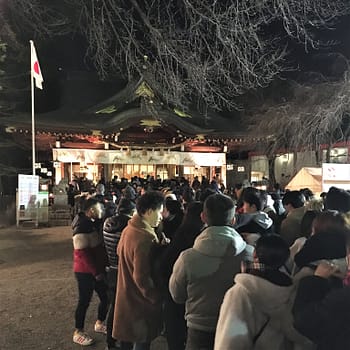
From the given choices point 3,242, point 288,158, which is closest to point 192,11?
point 3,242

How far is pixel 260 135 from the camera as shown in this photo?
16562 millimetres

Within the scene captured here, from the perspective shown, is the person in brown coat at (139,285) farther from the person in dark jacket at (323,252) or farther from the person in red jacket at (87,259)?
the person in dark jacket at (323,252)

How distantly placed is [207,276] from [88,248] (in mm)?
2035

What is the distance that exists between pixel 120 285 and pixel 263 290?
5.70 ft

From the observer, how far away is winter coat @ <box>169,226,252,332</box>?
8.55 feet

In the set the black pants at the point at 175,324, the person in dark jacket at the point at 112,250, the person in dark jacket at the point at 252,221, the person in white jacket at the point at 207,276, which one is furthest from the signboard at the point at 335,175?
the person in white jacket at the point at 207,276

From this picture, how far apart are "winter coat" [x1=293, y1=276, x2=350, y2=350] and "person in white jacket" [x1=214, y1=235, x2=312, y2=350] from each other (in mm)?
93

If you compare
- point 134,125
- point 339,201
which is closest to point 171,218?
point 339,201

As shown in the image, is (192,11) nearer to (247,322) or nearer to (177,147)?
(247,322)

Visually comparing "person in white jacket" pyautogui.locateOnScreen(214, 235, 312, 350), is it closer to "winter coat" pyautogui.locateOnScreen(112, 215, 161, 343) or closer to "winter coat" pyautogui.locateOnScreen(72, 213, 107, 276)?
"winter coat" pyautogui.locateOnScreen(112, 215, 161, 343)

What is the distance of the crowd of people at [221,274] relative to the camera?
1885mm

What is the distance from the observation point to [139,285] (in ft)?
10.3

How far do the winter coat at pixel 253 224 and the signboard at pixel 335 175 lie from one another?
475 cm

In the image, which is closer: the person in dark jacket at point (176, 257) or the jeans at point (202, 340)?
the jeans at point (202, 340)
